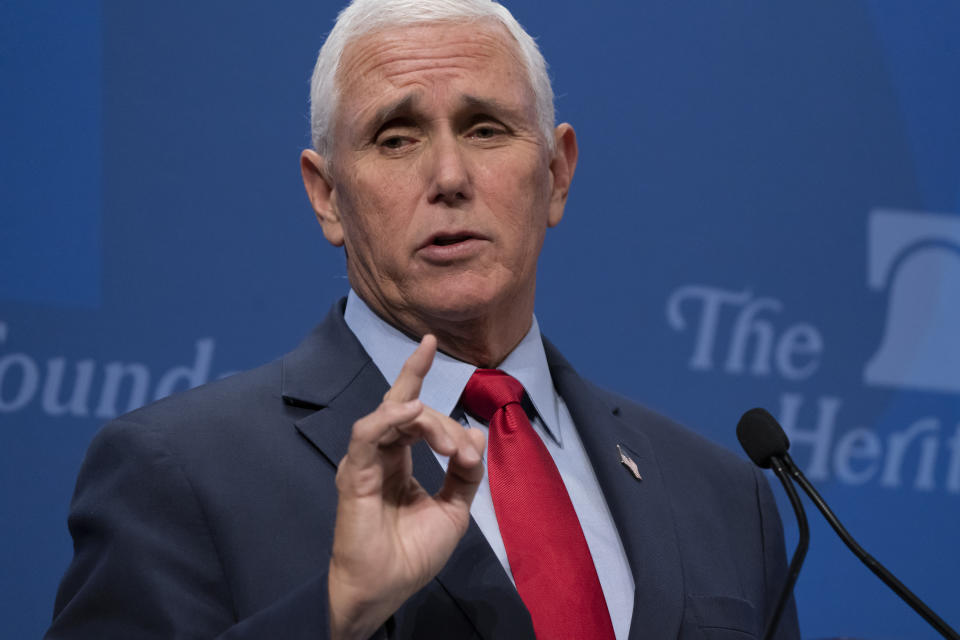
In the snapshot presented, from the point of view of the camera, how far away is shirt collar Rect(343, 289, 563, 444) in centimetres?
182

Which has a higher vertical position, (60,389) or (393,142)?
(393,142)

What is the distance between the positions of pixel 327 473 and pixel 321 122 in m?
0.68

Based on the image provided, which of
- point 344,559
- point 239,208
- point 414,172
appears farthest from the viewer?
point 239,208

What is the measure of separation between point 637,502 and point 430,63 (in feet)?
2.63

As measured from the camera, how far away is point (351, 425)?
1.70 meters

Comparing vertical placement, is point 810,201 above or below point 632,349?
above

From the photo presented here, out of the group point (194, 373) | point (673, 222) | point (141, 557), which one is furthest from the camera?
point (673, 222)

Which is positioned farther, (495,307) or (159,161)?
(159,161)

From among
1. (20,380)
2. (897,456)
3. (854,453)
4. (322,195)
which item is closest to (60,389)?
(20,380)

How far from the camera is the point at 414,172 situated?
72.2 inches

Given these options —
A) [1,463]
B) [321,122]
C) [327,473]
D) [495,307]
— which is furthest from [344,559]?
[1,463]

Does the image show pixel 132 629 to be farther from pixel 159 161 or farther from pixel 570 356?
pixel 570 356

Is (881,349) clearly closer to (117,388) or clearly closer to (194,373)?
(194,373)

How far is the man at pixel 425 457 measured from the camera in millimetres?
1347
